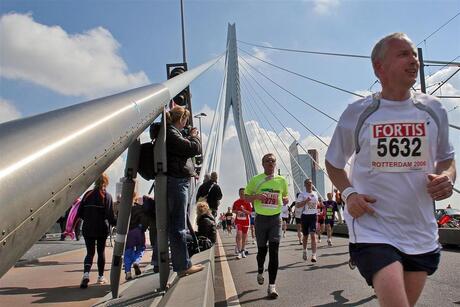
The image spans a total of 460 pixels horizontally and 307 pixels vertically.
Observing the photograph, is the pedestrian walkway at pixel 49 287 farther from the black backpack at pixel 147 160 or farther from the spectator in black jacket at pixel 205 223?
the black backpack at pixel 147 160

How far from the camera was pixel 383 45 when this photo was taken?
2799 mm

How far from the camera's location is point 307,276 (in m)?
8.39

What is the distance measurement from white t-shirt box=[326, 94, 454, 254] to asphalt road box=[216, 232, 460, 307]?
11.1 ft

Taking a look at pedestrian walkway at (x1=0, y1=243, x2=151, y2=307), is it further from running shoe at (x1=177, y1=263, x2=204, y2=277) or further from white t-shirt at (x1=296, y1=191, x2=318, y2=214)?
white t-shirt at (x1=296, y1=191, x2=318, y2=214)

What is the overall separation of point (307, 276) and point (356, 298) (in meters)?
2.33

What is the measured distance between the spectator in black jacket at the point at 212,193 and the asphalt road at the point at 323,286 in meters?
1.40

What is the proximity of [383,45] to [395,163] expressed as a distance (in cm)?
67

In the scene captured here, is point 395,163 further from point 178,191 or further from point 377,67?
point 178,191

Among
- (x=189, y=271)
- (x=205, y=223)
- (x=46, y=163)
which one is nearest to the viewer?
(x=46, y=163)

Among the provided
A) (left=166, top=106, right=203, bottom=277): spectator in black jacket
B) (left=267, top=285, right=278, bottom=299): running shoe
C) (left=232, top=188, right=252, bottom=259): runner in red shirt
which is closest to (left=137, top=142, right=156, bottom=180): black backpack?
(left=166, top=106, right=203, bottom=277): spectator in black jacket

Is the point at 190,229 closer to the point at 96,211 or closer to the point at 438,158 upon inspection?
the point at 96,211

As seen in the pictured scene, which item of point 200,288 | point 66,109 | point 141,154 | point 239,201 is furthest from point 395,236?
point 239,201

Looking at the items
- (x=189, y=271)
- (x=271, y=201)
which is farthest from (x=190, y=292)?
(x=271, y=201)

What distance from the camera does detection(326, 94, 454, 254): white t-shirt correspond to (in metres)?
2.57
